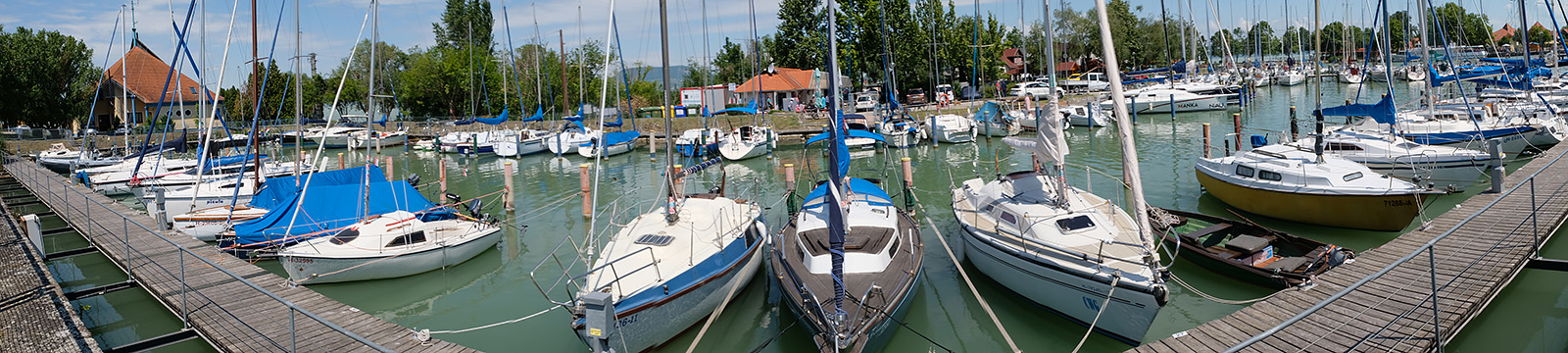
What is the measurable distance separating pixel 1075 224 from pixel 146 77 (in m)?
84.2

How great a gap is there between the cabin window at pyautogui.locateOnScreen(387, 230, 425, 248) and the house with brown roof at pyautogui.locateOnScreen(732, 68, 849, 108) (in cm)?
4787

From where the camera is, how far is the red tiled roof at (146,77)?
228 ft

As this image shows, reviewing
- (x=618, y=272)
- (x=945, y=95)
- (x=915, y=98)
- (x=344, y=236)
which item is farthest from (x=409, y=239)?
(x=915, y=98)

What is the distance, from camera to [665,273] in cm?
1357

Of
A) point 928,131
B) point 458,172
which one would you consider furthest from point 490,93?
point 928,131

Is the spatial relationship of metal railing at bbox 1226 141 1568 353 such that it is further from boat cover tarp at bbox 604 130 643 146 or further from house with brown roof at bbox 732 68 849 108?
house with brown roof at bbox 732 68 849 108

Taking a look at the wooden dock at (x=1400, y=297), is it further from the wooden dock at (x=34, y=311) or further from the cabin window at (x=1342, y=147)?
the wooden dock at (x=34, y=311)

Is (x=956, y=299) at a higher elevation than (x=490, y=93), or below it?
below

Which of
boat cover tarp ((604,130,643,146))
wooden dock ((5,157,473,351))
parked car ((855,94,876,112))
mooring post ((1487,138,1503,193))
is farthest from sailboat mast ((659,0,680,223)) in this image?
parked car ((855,94,876,112))

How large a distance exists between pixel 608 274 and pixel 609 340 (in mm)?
1705

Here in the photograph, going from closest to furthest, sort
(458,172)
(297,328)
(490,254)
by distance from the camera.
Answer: (297,328)
(490,254)
(458,172)

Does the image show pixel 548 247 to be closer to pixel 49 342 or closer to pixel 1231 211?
pixel 49 342

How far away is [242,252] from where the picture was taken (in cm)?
1950

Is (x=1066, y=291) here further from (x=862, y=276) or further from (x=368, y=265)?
(x=368, y=265)
